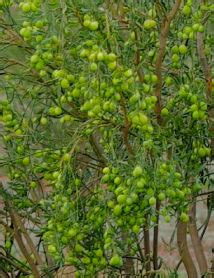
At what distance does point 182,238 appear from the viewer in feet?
11.0

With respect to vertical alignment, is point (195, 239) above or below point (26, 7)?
below

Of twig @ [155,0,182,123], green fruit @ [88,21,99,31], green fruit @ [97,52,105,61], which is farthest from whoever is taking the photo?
twig @ [155,0,182,123]

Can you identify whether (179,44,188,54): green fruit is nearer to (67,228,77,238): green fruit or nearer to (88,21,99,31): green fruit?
(88,21,99,31): green fruit

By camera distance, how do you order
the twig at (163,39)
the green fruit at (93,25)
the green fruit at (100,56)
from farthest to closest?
the twig at (163,39) → the green fruit at (93,25) → the green fruit at (100,56)

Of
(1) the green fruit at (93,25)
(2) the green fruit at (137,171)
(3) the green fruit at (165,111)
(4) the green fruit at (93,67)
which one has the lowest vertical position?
(2) the green fruit at (137,171)

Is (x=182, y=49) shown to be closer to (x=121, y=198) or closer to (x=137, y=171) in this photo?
(x=137, y=171)

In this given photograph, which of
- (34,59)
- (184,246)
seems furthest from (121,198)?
(184,246)

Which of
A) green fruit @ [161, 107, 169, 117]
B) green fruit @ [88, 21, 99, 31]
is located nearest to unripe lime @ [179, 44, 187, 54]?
green fruit @ [161, 107, 169, 117]

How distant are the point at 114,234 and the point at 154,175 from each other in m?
0.37

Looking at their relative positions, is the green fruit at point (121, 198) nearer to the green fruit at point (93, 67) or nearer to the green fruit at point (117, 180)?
the green fruit at point (117, 180)

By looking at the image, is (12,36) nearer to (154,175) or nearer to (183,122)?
(183,122)

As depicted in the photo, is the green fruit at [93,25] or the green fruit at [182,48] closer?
the green fruit at [93,25]

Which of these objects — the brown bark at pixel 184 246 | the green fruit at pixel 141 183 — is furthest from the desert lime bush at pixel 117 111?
the brown bark at pixel 184 246

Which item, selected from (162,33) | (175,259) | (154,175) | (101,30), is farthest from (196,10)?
(175,259)
